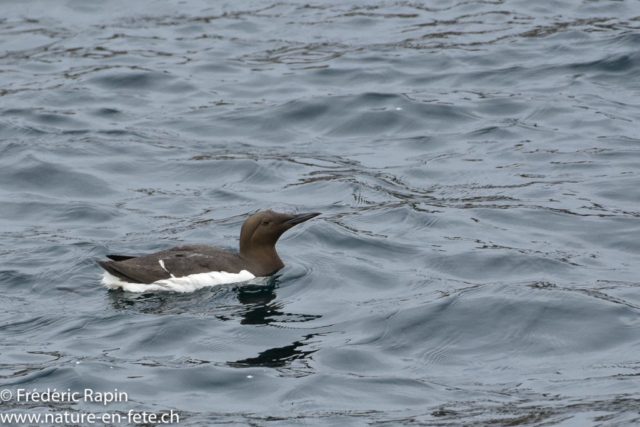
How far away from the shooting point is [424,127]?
1371cm

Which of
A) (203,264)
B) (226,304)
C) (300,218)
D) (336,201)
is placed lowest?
(226,304)

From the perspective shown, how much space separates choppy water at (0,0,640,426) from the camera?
7.14 meters

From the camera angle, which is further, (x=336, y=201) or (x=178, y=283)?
(x=336, y=201)

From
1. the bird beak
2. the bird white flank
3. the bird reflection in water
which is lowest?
the bird reflection in water

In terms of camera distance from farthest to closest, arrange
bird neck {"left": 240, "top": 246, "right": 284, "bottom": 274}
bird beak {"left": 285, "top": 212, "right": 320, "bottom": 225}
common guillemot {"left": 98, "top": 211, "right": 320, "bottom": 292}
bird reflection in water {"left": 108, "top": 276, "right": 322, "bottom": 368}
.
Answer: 1. bird neck {"left": 240, "top": 246, "right": 284, "bottom": 274}
2. bird beak {"left": 285, "top": 212, "right": 320, "bottom": 225}
3. common guillemot {"left": 98, "top": 211, "right": 320, "bottom": 292}
4. bird reflection in water {"left": 108, "top": 276, "right": 322, "bottom": 368}

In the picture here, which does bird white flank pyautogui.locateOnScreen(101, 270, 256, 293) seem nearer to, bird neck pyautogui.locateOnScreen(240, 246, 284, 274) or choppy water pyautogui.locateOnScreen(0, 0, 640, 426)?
choppy water pyautogui.locateOnScreen(0, 0, 640, 426)

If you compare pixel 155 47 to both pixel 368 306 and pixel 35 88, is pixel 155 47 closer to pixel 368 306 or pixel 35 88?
pixel 35 88

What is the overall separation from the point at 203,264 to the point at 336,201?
8.87ft

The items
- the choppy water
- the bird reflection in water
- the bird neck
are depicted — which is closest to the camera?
the choppy water

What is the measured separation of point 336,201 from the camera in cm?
1152

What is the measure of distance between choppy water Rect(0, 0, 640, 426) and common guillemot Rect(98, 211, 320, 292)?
0.15 metres

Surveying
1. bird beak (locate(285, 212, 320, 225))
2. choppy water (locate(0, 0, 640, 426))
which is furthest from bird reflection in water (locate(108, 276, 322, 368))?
bird beak (locate(285, 212, 320, 225))

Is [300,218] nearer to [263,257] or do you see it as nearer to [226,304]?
[263,257]

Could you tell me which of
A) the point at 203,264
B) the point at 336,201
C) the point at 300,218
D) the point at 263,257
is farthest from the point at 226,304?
the point at 336,201
